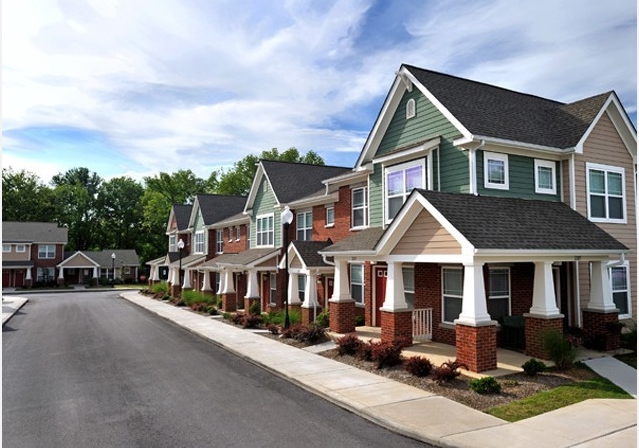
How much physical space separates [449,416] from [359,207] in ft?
43.0

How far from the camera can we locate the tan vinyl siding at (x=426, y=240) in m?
12.5

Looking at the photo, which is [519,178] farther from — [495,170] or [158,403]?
[158,403]

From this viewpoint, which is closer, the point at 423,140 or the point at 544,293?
the point at 544,293

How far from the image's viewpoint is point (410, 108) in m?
17.4

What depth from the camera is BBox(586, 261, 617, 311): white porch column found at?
560 inches

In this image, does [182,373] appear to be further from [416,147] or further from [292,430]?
[416,147]

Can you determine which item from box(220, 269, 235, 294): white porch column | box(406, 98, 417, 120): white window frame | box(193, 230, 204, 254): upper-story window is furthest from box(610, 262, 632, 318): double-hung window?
box(193, 230, 204, 254): upper-story window

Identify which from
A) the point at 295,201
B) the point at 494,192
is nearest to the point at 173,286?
the point at 295,201

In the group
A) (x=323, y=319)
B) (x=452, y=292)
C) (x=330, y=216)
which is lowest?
(x=323, y=319)

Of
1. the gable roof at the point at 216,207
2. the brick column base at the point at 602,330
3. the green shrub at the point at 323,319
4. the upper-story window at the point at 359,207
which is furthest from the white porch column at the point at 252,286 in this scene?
the brick column base at the point at 602,330

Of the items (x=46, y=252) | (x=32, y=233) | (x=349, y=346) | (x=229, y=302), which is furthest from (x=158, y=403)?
(x=32, y=233)

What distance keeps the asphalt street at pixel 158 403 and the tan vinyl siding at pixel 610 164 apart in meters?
11.1

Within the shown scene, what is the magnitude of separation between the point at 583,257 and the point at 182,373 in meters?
11.9

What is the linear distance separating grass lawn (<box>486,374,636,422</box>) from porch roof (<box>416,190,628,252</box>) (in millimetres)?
3425
